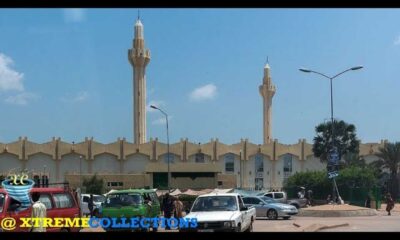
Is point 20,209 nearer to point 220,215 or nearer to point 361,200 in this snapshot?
point 220,215

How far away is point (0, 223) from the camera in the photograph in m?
14.4

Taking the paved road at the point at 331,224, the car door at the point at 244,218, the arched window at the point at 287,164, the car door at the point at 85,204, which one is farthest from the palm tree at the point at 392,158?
the car door at the point at 244,218

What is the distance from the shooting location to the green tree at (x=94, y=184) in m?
77.1

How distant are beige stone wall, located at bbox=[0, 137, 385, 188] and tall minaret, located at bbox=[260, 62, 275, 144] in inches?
697

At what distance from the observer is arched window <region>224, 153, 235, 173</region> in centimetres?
9588

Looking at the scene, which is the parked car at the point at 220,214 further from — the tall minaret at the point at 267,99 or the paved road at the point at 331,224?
the tall minaret at the point at 267,99

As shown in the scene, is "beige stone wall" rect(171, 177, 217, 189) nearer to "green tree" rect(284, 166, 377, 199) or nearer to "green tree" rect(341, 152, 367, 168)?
"green tree" rect(284, 166, 377, 199)

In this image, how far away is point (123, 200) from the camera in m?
20.1

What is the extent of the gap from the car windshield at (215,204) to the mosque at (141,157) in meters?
66.5

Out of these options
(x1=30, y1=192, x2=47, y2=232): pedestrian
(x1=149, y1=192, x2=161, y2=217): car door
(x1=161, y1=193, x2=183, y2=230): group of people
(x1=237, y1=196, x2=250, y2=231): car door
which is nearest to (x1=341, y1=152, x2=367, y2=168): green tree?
(x1=149, y1=192, x2=161, y2=217): car door

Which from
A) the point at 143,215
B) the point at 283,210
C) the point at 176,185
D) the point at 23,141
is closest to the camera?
the point at 143,215

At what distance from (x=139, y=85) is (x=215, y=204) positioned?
8088 cm
